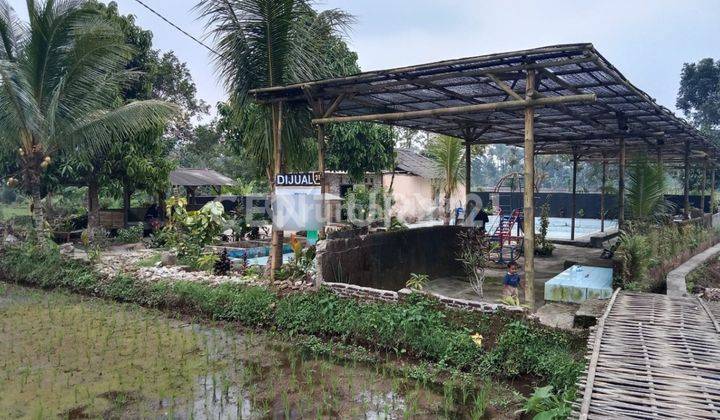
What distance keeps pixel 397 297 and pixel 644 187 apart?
4.28m

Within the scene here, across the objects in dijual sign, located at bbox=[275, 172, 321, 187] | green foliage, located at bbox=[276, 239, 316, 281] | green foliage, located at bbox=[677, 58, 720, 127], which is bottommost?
green foliage, located at bbox=[276, 239, 316, 281]

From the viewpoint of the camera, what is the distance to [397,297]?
21.7ft

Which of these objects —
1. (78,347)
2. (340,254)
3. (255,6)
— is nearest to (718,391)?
(340,254)

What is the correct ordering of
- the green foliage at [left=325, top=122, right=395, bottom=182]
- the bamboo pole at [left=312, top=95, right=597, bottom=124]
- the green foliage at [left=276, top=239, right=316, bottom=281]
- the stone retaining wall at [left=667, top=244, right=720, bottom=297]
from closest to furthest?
the bamboo pole at [left=312, top=95, right=597, bottom=124]
the stone retaining wall at [left=667, top=244, right=720, bottom=297]
the green foliage at [left=276, top=239, right=316, bottom=281]
the green foliage at [left=325, top=122, right=395, bottom=182]

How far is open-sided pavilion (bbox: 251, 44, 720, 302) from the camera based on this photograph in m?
5.95

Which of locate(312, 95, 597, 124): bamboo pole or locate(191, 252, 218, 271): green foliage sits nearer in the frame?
locate(312, 95, 597, 124): bamboo pole

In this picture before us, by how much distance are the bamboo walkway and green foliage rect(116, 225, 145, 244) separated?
13.4 meters

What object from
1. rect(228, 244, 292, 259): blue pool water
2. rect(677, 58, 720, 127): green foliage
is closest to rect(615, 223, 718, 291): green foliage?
rect(228, 244, 292, 259): blue pool water

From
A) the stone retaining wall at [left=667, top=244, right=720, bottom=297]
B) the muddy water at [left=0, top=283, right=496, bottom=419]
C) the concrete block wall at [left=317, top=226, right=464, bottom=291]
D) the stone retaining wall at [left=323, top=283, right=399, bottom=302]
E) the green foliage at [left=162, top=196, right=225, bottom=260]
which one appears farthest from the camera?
the green foliage at [left=162, top=196, right=225, bottom=260]

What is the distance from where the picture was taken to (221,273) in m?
9.19

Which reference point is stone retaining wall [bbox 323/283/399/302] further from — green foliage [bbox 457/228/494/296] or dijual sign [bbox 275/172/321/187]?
green foliage [bbox 457/228/494/296]

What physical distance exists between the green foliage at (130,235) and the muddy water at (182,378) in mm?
7508

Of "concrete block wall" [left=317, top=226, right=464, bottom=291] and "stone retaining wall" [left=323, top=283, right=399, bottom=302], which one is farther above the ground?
"concrete block wall" [left=317, top=226, right=464, bottom=291]

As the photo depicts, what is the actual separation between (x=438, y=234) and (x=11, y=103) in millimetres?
8418
